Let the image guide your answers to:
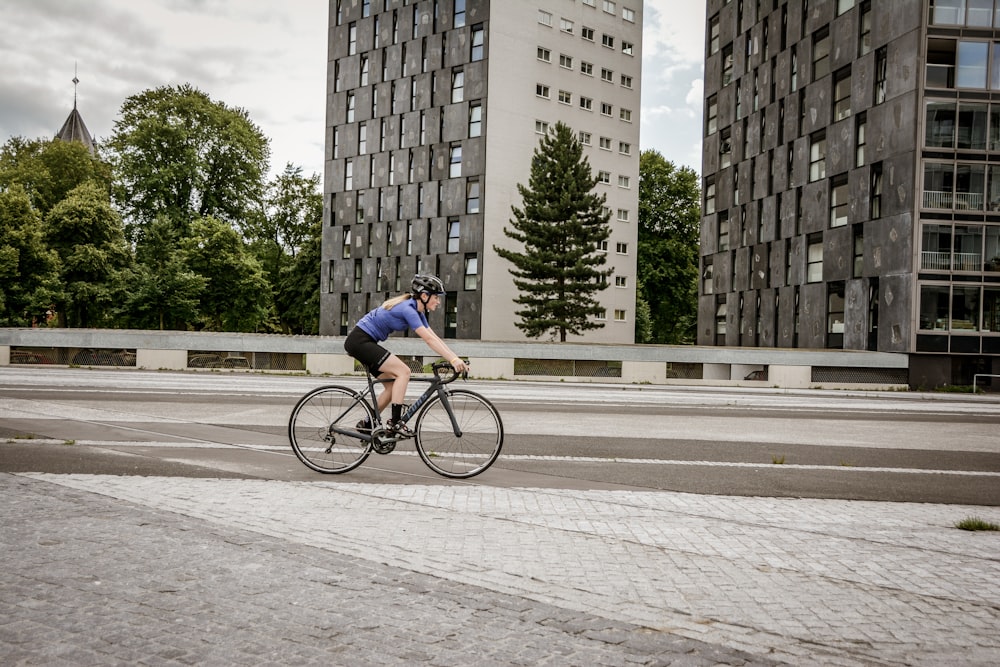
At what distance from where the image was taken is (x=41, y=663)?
315 centimetres

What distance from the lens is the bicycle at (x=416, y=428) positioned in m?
7.83

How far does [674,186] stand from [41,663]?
65.1 metres

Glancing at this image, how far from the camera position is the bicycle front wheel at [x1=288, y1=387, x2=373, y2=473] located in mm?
7820

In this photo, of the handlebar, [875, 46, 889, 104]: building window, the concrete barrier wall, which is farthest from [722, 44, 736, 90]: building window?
the handlebar

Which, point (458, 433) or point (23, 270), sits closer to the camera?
point (458, 433)

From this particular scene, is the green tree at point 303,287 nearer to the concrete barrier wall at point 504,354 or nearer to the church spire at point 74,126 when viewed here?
the concrete barrier wall at point 504,354

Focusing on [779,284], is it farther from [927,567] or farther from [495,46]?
[927,567]

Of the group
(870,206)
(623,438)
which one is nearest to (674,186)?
(870,206)

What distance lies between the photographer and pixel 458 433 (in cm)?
790

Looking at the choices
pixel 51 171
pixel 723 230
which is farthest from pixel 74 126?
pixel 723 230

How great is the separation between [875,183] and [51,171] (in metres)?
53.1

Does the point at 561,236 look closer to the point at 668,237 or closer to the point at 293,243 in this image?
the point at 668,237

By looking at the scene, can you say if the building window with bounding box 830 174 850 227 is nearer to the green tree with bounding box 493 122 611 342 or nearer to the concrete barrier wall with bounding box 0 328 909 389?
the concrete barrier wall with bounding box 0 328 909 389

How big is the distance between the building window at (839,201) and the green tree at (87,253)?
3880 cm
